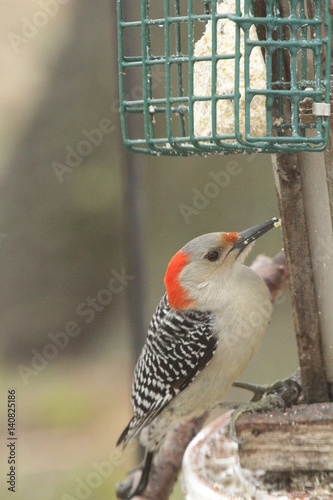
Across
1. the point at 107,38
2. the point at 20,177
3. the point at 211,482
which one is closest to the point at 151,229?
the point at 20,177

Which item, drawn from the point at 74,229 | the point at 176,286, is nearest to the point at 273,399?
the point at 176,286

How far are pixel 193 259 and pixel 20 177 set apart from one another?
370 centimetres

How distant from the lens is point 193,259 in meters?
3.82

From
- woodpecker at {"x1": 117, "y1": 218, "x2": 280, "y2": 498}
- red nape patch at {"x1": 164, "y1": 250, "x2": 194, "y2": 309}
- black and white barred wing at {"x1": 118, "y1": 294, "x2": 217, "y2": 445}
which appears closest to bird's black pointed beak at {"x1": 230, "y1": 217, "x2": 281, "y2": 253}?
woodpecker at {"x1": 117, "y1": 218, "x2": 280, "y2": 498}

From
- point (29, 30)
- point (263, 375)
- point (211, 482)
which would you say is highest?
point (29, 30)

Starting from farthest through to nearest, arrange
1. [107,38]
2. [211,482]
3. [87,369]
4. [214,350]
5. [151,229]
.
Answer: [87,369] < [151,229] < [107,38] < [214,350] < [211,482]

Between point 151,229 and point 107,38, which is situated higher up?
point 107,38

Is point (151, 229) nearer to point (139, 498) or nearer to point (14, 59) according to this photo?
point (14, 59)

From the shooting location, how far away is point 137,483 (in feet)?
13.6

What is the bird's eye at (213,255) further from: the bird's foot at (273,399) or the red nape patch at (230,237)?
the bird's foot at (273,399)

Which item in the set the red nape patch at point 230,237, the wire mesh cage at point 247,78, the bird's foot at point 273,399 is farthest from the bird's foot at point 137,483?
the wire mesh cage at point 247,78

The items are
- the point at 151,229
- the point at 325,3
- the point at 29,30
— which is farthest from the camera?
the point at 151,229

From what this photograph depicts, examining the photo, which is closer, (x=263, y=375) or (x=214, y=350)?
(x=214, y=350)

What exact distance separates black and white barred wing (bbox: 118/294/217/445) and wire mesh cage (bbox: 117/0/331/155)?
1098 mm
